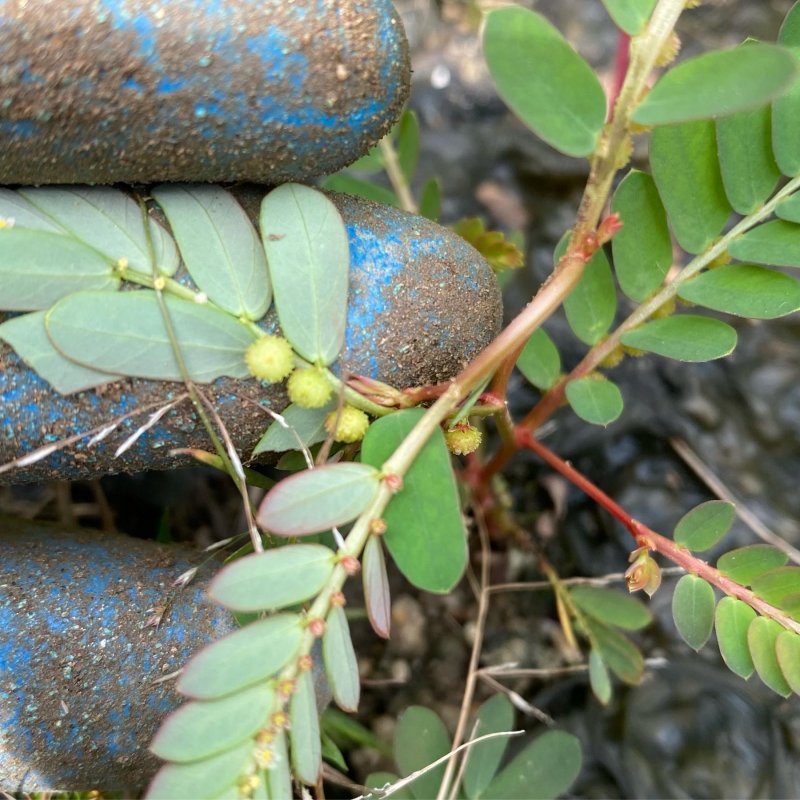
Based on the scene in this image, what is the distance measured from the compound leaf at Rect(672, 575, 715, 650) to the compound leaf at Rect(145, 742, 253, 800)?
22.4 inches

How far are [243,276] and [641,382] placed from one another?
38.9 inches

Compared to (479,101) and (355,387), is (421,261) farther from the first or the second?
(479,101)

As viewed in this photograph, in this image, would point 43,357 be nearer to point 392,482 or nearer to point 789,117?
point 392,482

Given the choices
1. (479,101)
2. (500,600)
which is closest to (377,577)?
(500,600)

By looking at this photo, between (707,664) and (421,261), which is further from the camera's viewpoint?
(707,664)

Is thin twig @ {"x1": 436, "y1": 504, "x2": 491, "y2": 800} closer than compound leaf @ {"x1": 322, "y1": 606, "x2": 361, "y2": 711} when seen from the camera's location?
No

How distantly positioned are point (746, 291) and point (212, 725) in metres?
0.82

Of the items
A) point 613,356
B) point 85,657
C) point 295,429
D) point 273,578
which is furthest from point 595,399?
point 85,657

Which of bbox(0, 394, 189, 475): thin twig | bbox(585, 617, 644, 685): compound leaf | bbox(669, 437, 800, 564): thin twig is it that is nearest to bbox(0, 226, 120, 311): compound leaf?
bbox(0, 394, 189, 475): thin twig

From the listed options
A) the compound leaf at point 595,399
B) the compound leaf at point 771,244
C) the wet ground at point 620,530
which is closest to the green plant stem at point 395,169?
the wet ground at point 620,530

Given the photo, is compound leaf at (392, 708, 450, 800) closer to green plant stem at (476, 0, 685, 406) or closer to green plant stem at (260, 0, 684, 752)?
green plant stem at (260, 0, 684, 752)

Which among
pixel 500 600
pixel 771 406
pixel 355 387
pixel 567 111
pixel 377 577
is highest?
pixel 567 111

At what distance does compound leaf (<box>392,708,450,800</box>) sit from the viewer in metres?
1.14

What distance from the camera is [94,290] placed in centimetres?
87
